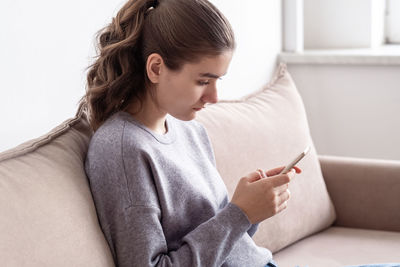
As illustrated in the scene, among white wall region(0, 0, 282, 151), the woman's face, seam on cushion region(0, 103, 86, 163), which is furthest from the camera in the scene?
white wall region(0, 0, 282, 151)

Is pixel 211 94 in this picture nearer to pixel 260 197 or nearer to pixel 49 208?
pixel 260 197

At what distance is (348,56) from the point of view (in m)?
2.48

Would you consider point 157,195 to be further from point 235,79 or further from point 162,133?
point 235,79

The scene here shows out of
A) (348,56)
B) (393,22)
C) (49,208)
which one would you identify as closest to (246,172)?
(49,208)

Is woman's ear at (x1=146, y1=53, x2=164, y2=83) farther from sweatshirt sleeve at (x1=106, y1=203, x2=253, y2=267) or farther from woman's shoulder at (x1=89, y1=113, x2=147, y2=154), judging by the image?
sweatshirt sleeve at (x1=106, y1=203, x2=253, y2=267)

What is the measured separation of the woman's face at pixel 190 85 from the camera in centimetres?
118

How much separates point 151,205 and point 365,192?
947 millimetres

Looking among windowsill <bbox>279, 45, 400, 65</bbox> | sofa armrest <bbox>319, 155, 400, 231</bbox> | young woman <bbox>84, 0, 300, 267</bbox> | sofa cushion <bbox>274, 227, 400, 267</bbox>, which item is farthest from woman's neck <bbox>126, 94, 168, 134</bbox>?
windowsill <bbox>279, 45, 400, 65</bbox>

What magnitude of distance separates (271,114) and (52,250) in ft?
3.20

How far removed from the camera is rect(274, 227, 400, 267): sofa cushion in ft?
5.26

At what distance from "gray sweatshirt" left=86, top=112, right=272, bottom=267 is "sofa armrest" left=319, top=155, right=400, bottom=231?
0.75 m

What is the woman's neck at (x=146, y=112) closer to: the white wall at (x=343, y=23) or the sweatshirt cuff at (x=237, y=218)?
the sweatshirt cuff at (x=237, y=218)

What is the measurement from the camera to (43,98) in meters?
1.39

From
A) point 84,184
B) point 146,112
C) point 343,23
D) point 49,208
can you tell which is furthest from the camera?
point 343,23
